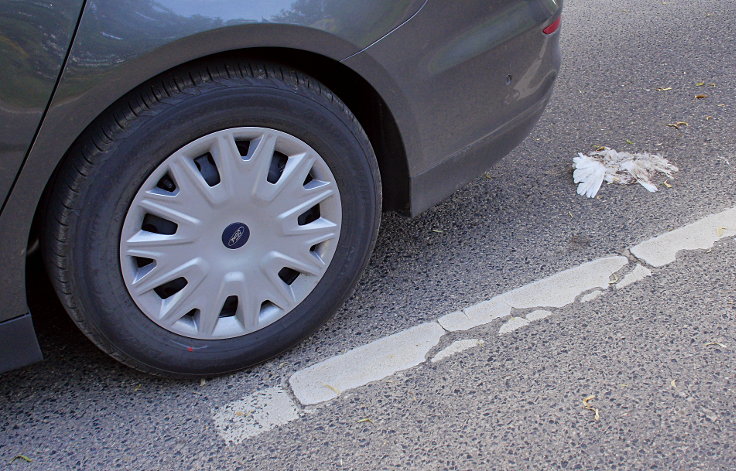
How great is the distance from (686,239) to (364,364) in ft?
4.47

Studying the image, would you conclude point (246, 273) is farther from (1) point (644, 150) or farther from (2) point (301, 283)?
(1) point (644, 150)

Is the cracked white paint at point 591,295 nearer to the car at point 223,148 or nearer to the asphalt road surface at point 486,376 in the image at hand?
the asphalt road surface at point 486,376

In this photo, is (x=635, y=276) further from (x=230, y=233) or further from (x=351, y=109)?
(x=230, y=233)

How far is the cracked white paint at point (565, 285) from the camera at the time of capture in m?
2.72

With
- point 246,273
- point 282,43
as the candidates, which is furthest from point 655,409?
point 282,43

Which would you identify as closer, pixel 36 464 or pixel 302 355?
pixel 36 464

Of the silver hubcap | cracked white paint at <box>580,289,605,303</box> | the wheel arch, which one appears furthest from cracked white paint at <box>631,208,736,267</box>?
the silver hubcap

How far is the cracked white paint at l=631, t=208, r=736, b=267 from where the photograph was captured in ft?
9.58

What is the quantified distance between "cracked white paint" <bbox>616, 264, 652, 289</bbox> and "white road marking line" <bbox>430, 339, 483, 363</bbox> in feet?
1.92

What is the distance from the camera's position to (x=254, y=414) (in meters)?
2.31

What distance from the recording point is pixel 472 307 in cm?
271

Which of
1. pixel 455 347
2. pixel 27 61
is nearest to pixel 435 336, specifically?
pixel 455 347

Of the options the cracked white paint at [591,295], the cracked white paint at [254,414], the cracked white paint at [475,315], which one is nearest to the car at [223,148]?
the cracked white paint at [254,414]

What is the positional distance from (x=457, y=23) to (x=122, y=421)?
1516 millimetres
